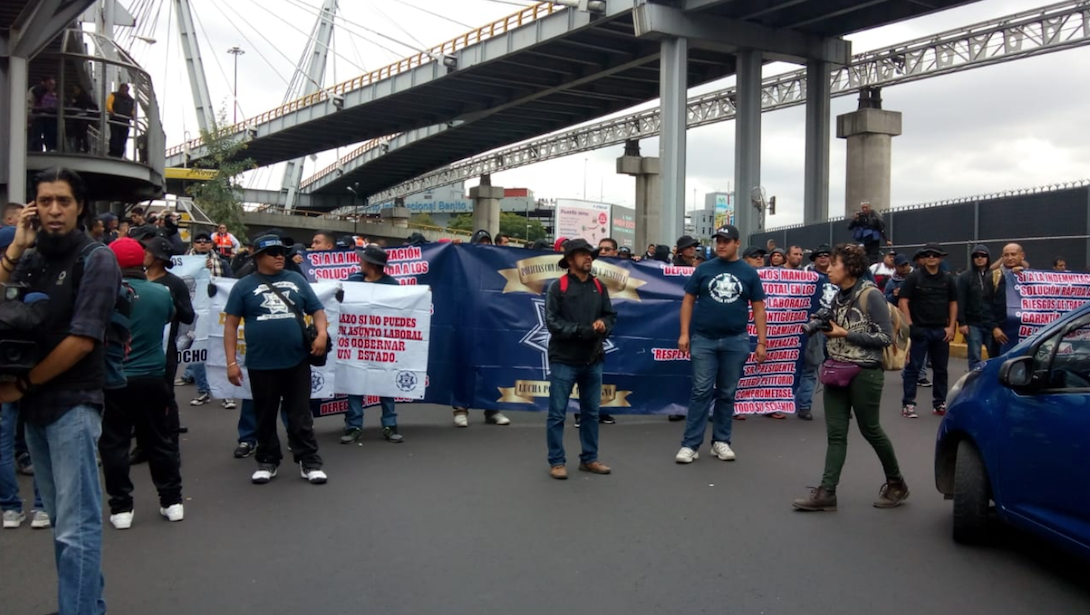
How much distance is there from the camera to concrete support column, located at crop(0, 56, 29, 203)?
18.6 m

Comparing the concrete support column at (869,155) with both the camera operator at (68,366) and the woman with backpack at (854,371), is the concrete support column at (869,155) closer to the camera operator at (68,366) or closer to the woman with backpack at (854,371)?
the woman with backpack at (854,371)

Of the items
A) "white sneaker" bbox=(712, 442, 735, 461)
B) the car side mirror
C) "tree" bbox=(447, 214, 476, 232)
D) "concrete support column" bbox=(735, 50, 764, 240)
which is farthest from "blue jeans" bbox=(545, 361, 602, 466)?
"tree" bbox=(447, 214, 476, 232)

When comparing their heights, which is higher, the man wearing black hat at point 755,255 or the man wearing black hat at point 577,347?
the man wearing black hat at point 755,255

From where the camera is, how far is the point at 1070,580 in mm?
5117

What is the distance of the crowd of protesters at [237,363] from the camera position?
391 cm

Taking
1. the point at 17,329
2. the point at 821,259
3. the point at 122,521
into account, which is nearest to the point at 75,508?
the point at 17,329

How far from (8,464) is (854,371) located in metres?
5.45

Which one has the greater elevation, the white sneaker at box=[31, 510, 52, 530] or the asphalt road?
the white sneaker at box=[31, 510, 52, 530]

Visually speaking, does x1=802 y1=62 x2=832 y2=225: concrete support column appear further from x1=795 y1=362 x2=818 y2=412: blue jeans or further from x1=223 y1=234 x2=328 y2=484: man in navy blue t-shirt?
x1=223 y1=234 x2=328 y2=484: man in navy blue t-shirt

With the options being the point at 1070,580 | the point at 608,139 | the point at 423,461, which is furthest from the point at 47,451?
the point at 608,139

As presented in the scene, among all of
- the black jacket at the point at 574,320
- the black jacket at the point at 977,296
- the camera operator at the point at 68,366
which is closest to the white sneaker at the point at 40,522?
the camera operator at the point at 68,366

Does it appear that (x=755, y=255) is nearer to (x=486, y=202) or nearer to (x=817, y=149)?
(x=817, y=149)

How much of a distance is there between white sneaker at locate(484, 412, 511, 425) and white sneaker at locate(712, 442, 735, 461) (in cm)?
243

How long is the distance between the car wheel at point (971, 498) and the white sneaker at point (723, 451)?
256 centimetres
